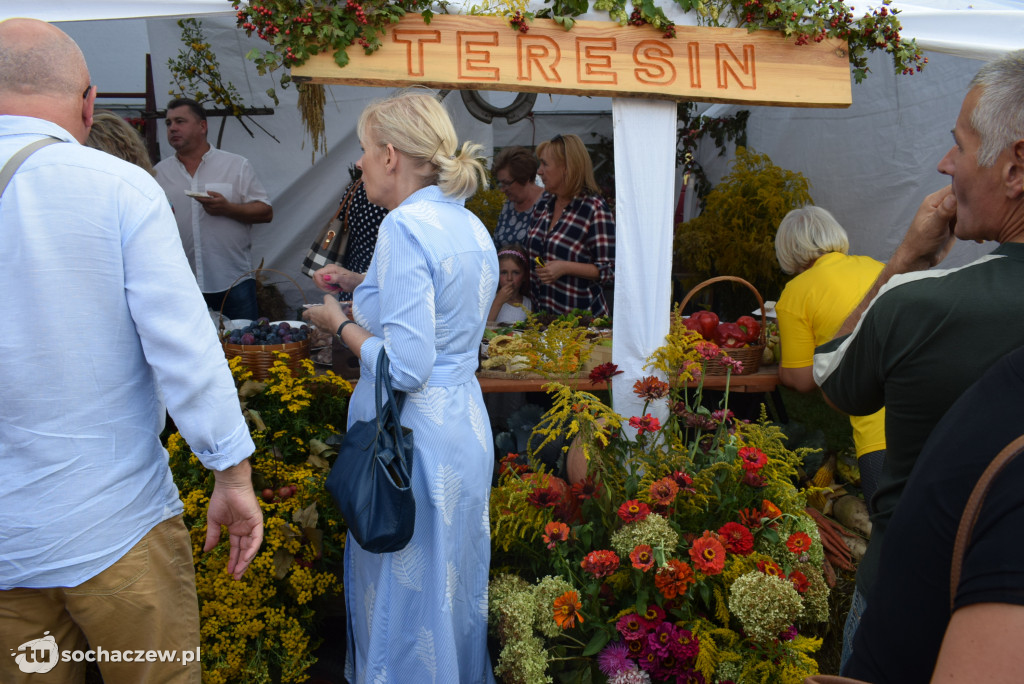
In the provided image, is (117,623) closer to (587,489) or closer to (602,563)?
(602,563)

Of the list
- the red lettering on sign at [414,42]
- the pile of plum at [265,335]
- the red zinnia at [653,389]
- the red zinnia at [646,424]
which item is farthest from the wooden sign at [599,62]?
the red zinnia at [646,424]

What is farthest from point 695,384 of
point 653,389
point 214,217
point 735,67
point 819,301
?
point 214,217

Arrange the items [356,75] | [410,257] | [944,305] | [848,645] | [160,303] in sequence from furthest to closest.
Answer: [356,75] → [410,257] → [848,645] → [160,303] → [944,305]

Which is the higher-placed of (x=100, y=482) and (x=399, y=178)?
(x=399, y=178)

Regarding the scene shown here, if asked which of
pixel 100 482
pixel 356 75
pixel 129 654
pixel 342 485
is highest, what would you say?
pixel 356 75

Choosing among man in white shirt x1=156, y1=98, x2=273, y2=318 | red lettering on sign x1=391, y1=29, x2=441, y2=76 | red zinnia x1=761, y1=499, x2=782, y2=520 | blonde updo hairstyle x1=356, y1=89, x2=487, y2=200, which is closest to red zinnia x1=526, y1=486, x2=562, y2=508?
red zinnia x1=761, y1=499, x2=782, y2=520

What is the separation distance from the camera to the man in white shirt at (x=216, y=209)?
4.58m

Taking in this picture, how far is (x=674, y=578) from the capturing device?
1.96m

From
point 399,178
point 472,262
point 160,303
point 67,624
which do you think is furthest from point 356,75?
point 67,624

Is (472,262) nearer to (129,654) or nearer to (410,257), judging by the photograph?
(410,257)

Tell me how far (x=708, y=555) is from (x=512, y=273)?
2.70 m

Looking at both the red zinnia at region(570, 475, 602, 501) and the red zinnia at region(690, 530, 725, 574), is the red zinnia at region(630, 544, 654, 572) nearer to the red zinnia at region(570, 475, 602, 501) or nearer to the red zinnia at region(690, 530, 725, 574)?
the red zinnia at region(690, 530, 725, 574)

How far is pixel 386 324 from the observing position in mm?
1858

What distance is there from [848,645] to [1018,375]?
43.4 inches
